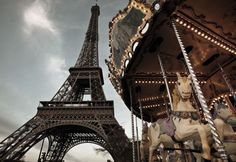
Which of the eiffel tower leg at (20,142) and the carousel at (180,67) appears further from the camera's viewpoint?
the eiffel tower leg at (20,142)

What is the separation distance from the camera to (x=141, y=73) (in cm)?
620

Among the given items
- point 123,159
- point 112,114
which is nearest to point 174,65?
point 123,159

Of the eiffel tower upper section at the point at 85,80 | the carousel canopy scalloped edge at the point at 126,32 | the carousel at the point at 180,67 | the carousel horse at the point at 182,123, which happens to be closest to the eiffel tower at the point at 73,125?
the eiffel tower upper section at the point at 85,80

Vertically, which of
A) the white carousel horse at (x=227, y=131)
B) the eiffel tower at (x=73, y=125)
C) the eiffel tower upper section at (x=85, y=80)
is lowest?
the white carousel horse at (x=227, y=131)

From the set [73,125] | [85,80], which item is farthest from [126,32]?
[85,80]

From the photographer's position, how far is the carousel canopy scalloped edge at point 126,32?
4.14 metres

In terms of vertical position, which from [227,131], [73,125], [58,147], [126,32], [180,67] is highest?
[126,32]

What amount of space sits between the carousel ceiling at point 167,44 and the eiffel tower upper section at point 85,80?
12.4 metres

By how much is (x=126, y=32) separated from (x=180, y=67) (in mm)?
2806

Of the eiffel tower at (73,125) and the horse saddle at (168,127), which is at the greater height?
the eiffel tower at (73,125)

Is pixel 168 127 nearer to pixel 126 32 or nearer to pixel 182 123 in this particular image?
pixel 182 123

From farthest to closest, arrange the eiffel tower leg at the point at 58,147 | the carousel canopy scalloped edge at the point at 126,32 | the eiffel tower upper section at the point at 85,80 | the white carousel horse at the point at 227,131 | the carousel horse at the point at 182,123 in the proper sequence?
the eiffel tower upper section at the point at 85,80 → the eiffel tower leg at the point at 58,147 → the carousel canopy scalloped edge at the point at 126,32 → the white carousel horse at the point at 227,131 → the carousel horse at the point at 182,123

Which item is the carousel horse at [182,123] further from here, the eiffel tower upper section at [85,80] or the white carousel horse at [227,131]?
the eiffel tower upper section at [85,80]

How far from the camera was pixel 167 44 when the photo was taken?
5316mm
